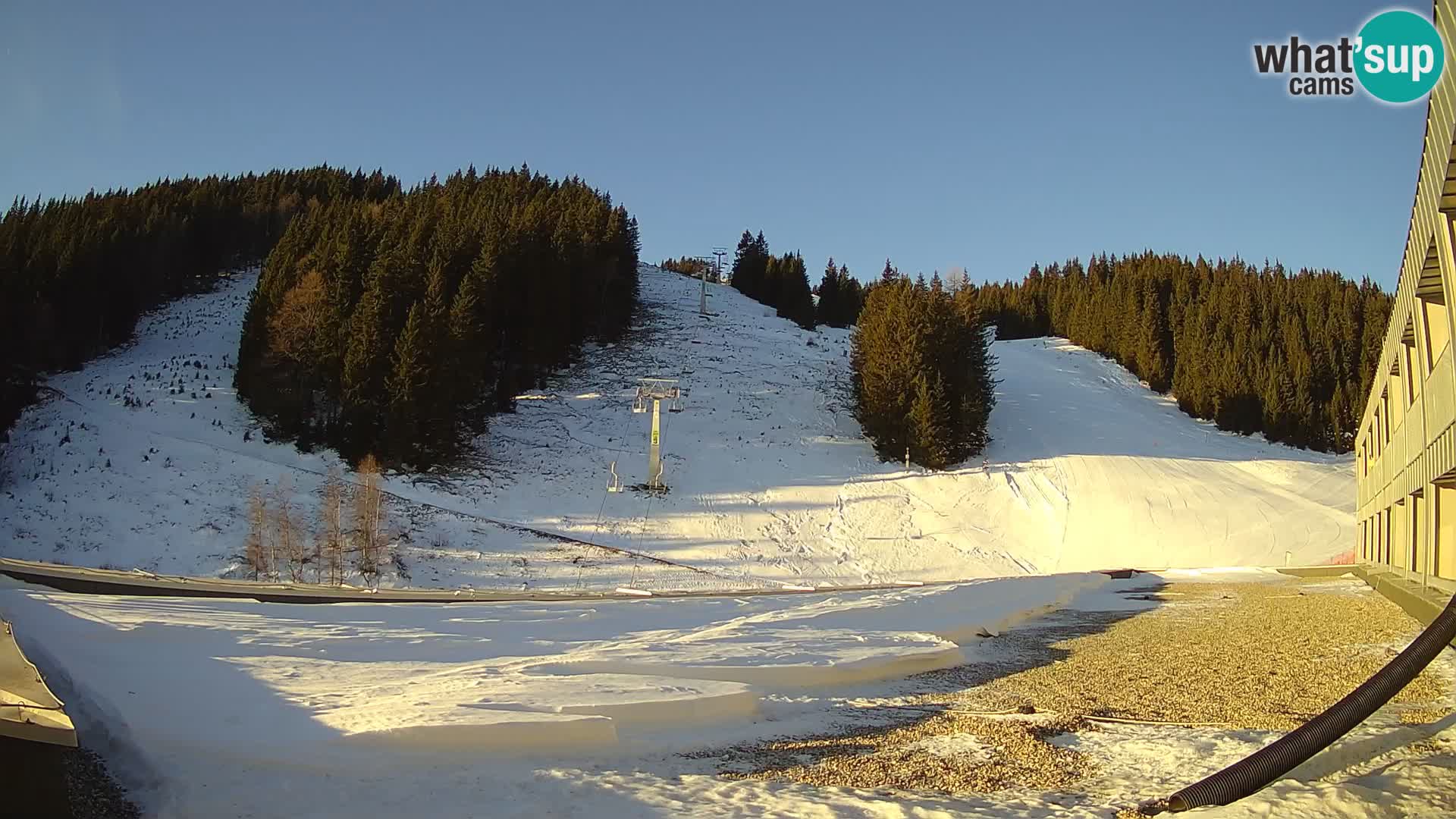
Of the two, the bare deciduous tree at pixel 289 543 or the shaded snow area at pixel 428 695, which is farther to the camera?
the bare deciduous tree at pixel 289 543

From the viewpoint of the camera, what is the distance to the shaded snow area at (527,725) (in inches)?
206

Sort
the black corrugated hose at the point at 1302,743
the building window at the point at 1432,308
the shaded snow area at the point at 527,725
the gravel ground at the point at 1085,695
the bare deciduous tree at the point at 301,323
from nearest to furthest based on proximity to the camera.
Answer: the black corrugated hose at the point at 1302,743, the shaded snow area at the point at 527,725, the gravel ground at the point at 1085,695, the building window at the point at 1432,308, the bare deciduous tree at the point at 301,323

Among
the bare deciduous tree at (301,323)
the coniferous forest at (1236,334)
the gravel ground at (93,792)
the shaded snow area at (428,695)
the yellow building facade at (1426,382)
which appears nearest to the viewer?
the gravel ground at (93,792)

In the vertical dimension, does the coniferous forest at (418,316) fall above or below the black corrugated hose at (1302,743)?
above

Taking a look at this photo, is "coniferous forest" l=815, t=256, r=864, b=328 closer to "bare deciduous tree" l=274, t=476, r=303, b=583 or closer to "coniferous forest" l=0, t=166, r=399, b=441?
"coniferous forest" l=0, t=166, r=399, b=441

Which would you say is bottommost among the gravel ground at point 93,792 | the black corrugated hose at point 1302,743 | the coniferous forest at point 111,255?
the gravel ground at point 93,792

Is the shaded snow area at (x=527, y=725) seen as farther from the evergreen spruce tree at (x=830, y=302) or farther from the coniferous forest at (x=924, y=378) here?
the evergreen spruce tree at (x=830, y=302)

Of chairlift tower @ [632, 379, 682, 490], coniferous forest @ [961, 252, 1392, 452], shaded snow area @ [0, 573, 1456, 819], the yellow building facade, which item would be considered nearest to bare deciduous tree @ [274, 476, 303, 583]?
shaded snow area @ [0, 573, 1456, 819]

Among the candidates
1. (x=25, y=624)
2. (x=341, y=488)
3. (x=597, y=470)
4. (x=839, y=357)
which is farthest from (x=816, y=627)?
(x=839, y=357)

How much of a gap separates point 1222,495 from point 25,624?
39.0 m

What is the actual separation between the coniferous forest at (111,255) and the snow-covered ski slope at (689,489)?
76.6 inches

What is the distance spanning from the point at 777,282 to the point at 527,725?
2981 inches

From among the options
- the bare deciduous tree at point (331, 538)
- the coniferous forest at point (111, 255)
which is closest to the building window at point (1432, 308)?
the bare deciduous tree at point (331, 538)

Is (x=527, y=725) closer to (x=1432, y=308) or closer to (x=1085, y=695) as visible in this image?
(x=1085, y=695)
